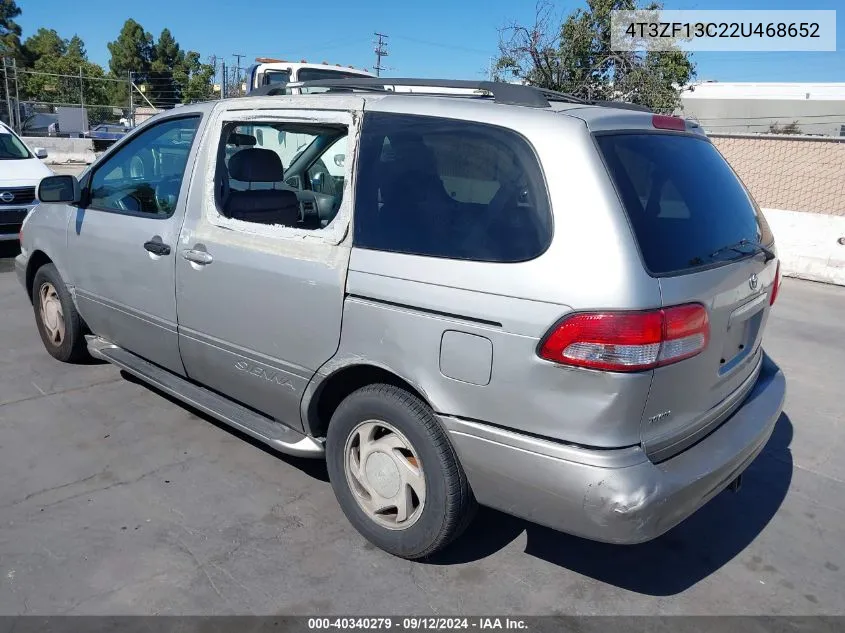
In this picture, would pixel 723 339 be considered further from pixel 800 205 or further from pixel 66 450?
pixel 800 205

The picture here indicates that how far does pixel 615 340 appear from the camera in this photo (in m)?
2.29

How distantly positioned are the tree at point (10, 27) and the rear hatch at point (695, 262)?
6740cm

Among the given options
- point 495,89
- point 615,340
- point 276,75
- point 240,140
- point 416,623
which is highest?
point 276,75

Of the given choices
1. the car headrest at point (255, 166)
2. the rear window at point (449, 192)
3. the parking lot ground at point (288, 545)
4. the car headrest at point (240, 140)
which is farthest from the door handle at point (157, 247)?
the rear window at point (449, 192)

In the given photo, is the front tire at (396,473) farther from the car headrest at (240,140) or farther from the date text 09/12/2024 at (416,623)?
the car headrest at (240,140)

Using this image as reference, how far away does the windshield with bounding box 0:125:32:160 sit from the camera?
31.0ft

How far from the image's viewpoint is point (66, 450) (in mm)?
3861

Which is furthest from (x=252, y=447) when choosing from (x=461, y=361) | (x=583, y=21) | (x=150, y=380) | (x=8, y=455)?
(x=583, y=21)

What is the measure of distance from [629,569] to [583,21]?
17.6m

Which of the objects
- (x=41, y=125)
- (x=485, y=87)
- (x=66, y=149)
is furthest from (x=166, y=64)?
(x=485, y=87)

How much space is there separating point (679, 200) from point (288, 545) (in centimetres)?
223

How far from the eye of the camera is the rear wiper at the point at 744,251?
2.77 meters

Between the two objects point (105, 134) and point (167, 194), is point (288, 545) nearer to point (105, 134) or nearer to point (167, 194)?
point (167, 194)

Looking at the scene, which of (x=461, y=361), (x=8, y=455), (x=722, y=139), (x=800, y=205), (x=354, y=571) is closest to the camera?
(x=461, y=361)
